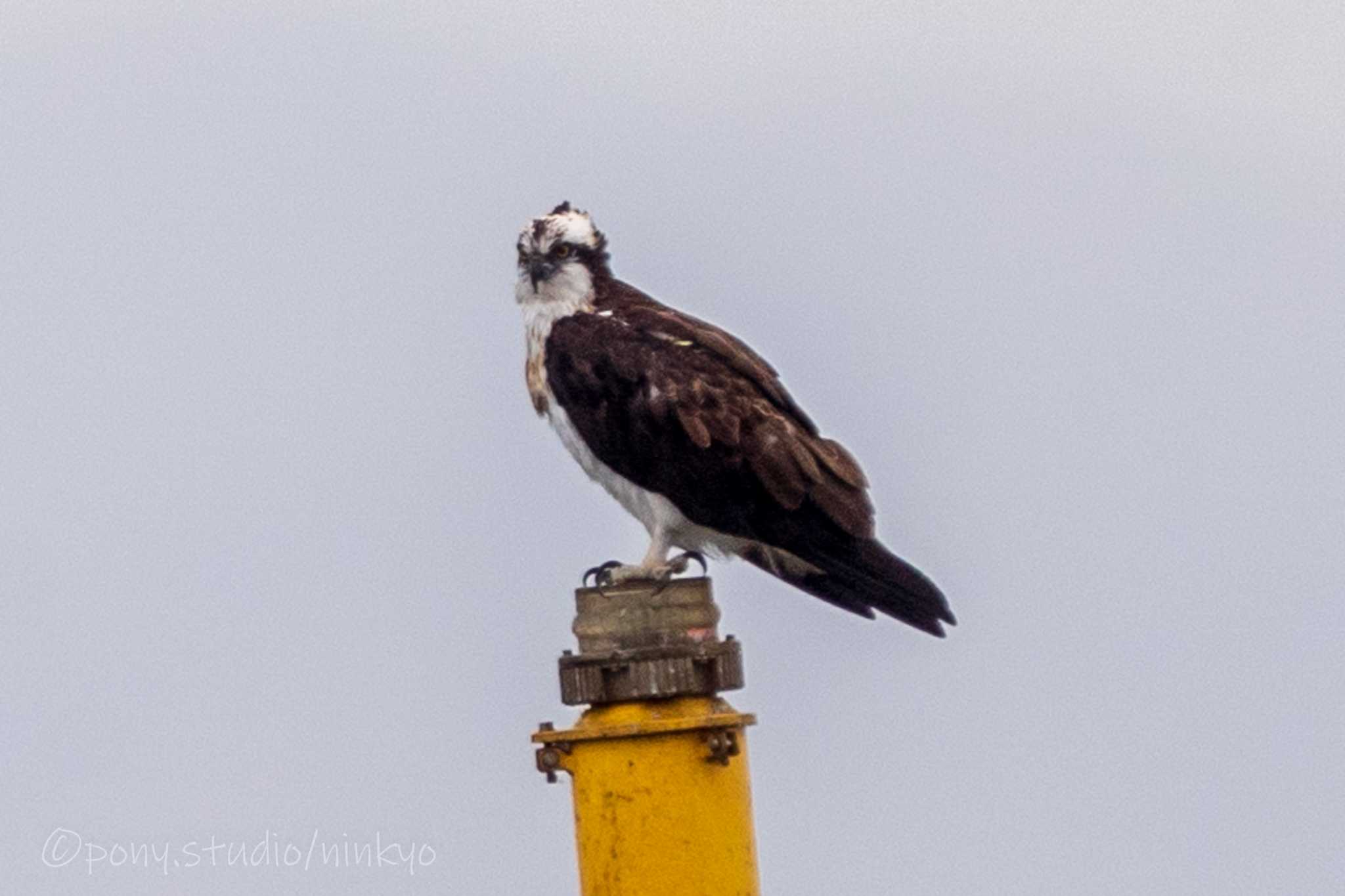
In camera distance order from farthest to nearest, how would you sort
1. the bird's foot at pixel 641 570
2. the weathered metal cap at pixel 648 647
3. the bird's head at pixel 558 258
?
the bird's head at pixel 558 258, the bird's foot at pixel 641 570, the weathered metal cap at pixel 648 647

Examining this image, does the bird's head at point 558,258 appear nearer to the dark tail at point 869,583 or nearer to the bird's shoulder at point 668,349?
the bird's shoulder at point 668,349

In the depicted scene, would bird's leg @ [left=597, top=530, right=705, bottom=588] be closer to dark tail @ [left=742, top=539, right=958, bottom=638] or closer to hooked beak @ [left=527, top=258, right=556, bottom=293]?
dark tail @ [left=742, top=539, right=958, bottom=638]

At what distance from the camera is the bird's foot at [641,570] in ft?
37.8

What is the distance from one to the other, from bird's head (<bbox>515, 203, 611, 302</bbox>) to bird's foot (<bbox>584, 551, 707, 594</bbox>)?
1658mm

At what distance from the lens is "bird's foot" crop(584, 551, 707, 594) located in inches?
453

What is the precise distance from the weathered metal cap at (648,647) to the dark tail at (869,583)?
1.94 meters

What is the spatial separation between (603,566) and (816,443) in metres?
1.23

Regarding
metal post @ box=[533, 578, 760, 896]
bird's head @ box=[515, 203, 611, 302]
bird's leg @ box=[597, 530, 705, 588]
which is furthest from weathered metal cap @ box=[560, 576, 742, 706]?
bird's head @ box=[515, 203, 611, 302]

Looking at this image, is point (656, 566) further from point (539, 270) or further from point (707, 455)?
point (539, 270)

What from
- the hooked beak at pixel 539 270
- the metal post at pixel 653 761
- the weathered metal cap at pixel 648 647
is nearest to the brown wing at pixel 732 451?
the hooked beak at pixel 539 270

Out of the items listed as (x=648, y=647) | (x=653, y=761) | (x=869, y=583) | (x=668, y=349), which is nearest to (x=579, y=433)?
(x=668, y=349)

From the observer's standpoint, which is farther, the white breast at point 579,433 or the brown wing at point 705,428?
the white breast at point 579,433

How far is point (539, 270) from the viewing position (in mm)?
13477

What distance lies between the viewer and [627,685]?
30.7ft
